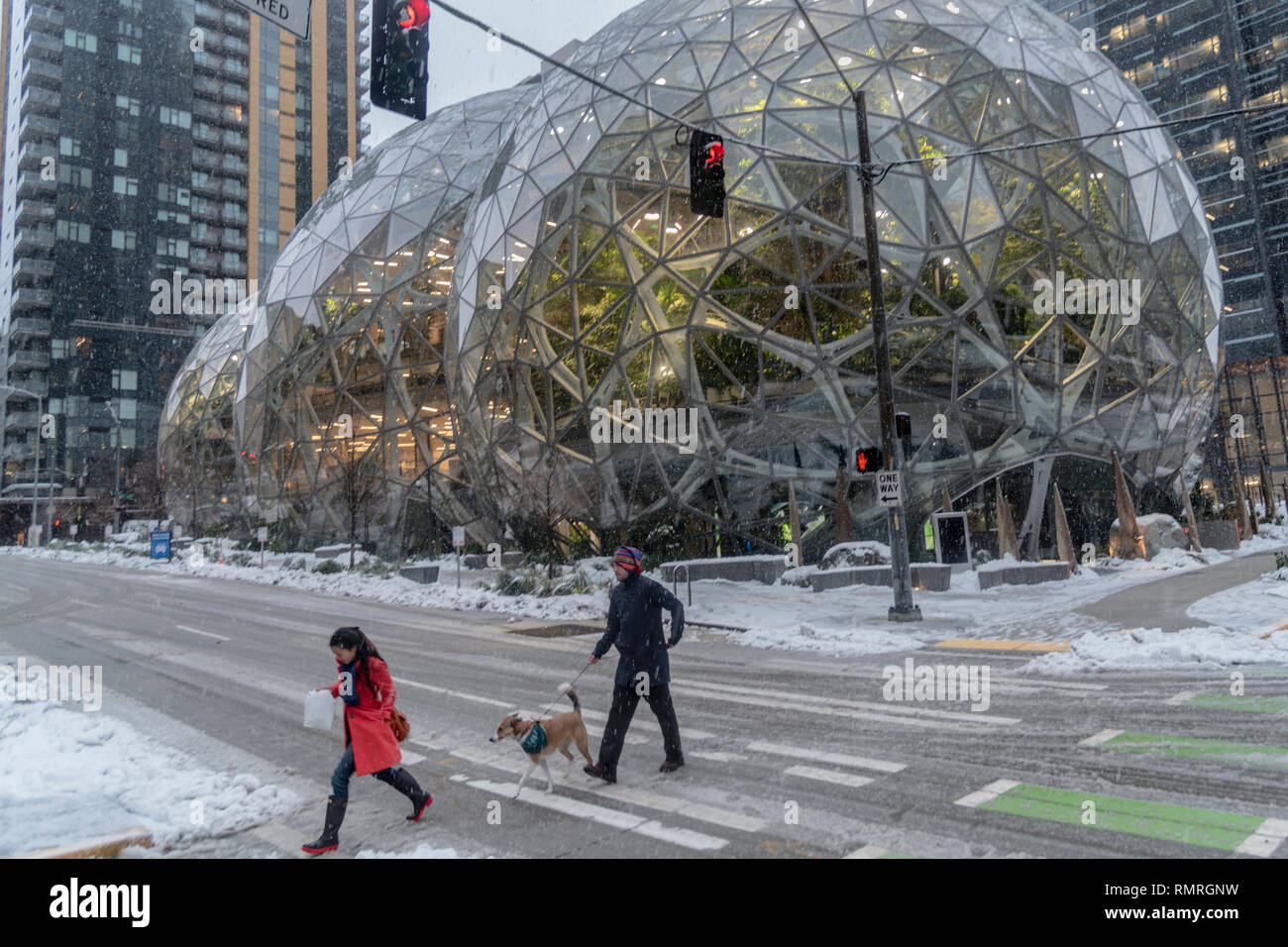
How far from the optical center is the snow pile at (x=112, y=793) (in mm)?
4754

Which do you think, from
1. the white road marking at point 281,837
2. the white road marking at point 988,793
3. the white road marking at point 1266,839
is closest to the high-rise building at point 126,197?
the white road marking at point 281,837

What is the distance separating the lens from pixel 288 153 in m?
101

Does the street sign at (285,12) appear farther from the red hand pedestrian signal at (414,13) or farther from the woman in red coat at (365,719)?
the woman in red coat at (365,719)

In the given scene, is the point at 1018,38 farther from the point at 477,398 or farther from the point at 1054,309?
the point at 477,398

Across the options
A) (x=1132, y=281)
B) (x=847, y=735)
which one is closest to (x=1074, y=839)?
(x=847, y=735)

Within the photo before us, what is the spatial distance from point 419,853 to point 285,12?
19.6 ft

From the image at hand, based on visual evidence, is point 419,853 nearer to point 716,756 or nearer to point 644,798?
point 644,798

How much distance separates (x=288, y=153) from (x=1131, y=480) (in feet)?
340

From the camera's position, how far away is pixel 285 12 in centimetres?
640

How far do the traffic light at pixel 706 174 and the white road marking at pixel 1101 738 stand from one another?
7450mm

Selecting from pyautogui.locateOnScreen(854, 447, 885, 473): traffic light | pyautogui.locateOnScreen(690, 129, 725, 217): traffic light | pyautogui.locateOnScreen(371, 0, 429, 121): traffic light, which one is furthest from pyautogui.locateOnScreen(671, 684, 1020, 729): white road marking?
pyautogui.locateOnScreen(690, 129, 725, 217): traffic light

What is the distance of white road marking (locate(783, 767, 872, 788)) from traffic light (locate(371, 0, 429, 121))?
5749 millimetres

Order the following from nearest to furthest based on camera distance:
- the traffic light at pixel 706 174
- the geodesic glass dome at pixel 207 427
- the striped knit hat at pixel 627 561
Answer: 1. the striped knit hat at pixel 627 561
2. the traffic light at pixel 706 174
3. the geodesic glass dome at pixel 207 427

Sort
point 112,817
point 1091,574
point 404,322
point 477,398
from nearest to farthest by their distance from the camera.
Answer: point 112,817
point 1091,574
point 477,398
point 404,322
